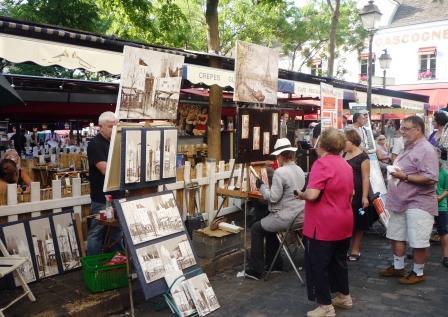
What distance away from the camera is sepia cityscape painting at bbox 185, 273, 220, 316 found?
12.7ft

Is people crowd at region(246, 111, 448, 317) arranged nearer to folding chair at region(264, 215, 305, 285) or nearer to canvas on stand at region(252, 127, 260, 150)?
folding chair at region(264, 215, 305, 285)

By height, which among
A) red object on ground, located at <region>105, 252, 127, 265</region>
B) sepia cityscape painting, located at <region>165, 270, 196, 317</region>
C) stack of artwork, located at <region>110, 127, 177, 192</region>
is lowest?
sepia cityscape painting, located at <region>165, 270, 196, 317</region>

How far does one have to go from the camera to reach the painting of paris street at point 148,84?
152 inches

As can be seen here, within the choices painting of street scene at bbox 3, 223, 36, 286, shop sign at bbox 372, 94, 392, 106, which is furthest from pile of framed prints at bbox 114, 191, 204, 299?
shop sign at bbox 372, 94, 392, 106

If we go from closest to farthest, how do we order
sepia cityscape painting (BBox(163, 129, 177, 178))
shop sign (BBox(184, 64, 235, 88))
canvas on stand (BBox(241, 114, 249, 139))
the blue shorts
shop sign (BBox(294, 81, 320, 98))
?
sepia cityscape painting (BBox(163, 129, 177, 178)), the blue shorts, canvas on stand (BBox(241, 114, 249, 139)), shop sign (BBox(184, 64, 235, 88)), shop sign (BBox(294, 81, 320, 98))

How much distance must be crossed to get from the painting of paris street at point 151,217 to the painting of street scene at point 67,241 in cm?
135

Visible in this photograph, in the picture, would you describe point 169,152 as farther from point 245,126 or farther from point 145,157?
point 245,126

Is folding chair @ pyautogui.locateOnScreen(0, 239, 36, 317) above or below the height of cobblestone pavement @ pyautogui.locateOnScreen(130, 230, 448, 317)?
above

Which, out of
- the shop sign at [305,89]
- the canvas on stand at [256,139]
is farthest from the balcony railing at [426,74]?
the canvas on stand at [256,139]

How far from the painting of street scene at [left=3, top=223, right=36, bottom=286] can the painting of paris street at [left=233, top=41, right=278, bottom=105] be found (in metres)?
2.72

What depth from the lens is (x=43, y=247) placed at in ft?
14.7

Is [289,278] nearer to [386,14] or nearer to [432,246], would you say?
[432,246]

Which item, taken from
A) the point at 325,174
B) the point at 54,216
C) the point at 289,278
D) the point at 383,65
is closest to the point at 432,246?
the point at 289,278

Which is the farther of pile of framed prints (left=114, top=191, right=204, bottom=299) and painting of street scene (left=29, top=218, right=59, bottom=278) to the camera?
painting of street scene (left=29, top=218, right=59, bottom=278)
